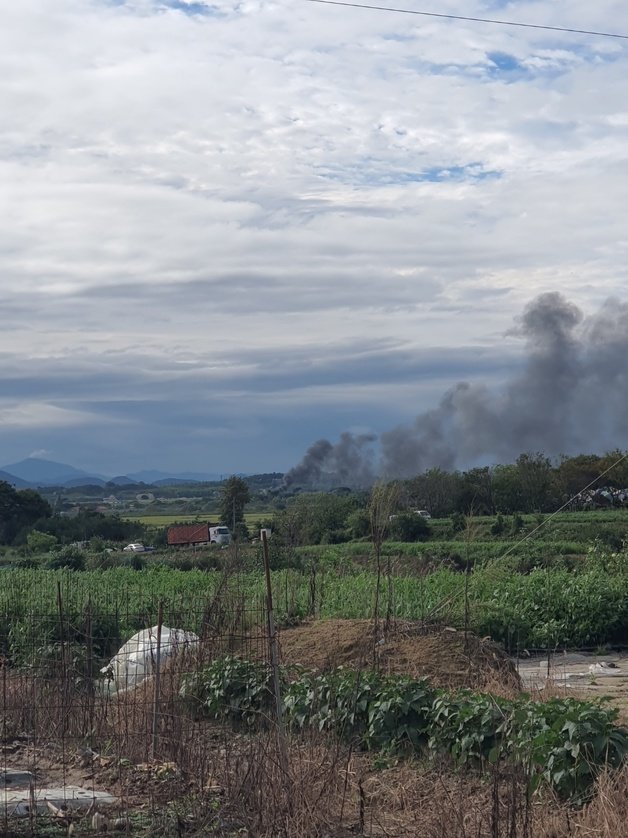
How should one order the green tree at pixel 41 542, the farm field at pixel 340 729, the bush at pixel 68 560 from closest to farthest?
the farm field at pixel 340 729, the bush at pixel 68 560, the green tree at pixel 41 542

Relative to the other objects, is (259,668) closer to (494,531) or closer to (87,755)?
(87,755)

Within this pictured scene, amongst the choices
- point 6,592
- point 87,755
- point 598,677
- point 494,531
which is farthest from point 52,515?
point 87,755

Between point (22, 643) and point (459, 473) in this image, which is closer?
point (22, 643)

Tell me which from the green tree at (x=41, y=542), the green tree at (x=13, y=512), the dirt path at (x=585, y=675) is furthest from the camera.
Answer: the green tree at (x=13, y=512)

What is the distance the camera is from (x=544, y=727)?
5.63 metres

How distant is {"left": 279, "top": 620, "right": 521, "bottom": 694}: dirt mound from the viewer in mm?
8727

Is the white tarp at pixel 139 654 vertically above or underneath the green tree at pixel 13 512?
underneath

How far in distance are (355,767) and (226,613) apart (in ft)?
12.0

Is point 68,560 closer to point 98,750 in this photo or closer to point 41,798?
point 98,750

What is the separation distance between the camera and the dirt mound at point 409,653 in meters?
8.73

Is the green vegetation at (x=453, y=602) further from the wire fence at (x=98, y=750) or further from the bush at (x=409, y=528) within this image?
the bush at (x=409, y=528)

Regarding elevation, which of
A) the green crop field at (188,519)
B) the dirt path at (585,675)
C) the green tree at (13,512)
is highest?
the green tree at (13,512)

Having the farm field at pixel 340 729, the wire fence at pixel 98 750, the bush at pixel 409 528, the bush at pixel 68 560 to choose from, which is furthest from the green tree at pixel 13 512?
the wire fence at pixel 98 750

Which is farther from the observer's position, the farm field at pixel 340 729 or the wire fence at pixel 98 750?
the wire fence at pixel 98 750
